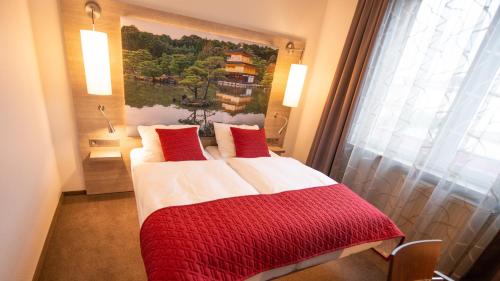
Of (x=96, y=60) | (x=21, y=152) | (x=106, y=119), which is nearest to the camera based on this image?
(x=21, y=152)

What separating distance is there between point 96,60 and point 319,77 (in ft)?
8.15

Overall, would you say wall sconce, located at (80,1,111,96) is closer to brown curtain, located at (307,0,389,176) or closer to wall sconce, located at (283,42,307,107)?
wall sconce, located at (283,42,307,107)

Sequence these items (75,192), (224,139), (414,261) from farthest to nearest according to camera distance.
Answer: (224,139), (75,192), (414,261)

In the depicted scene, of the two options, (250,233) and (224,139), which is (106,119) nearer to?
(224,139)

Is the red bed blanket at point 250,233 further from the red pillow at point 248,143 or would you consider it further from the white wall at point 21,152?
the red pillow at point 248,143

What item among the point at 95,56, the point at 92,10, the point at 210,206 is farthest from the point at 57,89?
the point at 210,206

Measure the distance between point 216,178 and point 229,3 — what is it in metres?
1.82

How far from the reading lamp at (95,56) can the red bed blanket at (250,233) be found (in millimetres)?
1246

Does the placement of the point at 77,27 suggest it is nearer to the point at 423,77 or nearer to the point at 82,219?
the point at 82,219

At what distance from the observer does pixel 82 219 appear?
200 centimetres

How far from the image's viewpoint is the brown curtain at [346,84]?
2248 millimetres

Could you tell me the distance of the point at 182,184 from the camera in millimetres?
1649

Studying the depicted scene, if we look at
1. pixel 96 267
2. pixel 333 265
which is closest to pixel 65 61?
pixel 96 267

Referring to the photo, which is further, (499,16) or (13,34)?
(499,16)
